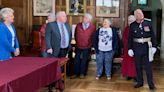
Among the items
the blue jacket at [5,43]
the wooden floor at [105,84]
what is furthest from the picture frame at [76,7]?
the blue jacket at [5,43]

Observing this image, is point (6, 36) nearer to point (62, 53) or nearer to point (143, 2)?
point (62, 53)

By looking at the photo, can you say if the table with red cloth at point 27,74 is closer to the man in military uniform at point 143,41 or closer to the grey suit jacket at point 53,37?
the grey suit jacket at point 53,37

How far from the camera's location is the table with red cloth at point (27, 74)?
3.51 metres

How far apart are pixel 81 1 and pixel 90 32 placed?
91.2 inches

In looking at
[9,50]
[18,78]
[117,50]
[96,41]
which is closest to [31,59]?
[9,50]

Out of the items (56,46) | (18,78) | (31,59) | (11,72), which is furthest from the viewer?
(56,46)

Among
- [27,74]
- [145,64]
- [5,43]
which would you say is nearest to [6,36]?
[5,43]

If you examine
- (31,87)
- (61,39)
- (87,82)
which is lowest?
(87,82)

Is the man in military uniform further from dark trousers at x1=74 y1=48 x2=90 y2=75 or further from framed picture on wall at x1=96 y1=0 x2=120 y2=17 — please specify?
framed picture on wall at x1=96 y1=0 x2=120 y2=17

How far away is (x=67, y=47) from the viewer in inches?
251

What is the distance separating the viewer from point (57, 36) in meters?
6.10

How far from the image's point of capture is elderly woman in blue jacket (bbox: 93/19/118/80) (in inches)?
283

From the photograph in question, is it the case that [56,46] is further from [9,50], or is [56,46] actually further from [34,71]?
[34,71]

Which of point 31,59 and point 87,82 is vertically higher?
point 31,59
